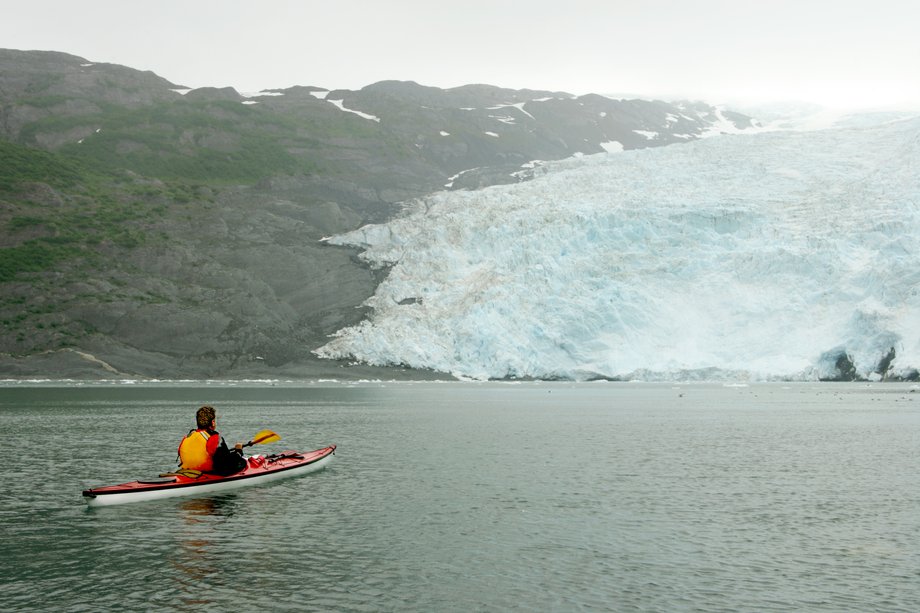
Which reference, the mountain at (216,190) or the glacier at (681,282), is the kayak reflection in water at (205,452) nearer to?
the glacier at (681,282)

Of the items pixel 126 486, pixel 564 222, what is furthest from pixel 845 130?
pixel 126 486

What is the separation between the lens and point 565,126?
166 metres

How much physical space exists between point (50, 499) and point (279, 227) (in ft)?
294

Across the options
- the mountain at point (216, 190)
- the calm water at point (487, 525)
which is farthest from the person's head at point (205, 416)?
the mountain at point (216, 190)

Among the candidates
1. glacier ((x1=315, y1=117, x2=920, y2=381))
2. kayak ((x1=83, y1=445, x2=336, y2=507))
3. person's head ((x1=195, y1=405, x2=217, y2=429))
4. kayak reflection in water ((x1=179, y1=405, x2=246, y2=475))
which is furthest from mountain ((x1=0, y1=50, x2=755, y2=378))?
person's head ((x1=195, y1=405, x2=217, y2=429))

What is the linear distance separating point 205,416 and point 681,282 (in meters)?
64.7

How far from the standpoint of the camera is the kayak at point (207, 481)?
2128 cm

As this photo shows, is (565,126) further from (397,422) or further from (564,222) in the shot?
(397,422)

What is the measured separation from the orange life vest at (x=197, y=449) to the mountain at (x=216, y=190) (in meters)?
60.5

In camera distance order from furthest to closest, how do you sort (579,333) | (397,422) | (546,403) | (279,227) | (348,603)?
1. (279,227)
2. (579,333)
3. (546,403)
4. (397,422)
5. (348,603)

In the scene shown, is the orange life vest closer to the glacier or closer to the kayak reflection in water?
the kayak reflection in water

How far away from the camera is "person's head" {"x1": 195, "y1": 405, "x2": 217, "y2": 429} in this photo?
2244 centimetres

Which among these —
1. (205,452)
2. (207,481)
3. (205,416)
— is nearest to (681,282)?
(205,452)

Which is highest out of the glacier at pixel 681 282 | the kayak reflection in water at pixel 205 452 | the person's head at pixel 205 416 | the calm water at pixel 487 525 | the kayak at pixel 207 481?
the glacier at pixel 681 282
